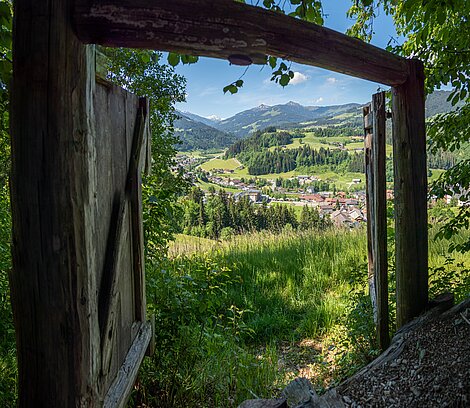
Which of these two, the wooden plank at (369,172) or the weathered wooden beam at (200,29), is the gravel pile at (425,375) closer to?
the wooden plank at (369,172)

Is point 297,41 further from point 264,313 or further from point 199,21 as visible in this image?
point 264,313

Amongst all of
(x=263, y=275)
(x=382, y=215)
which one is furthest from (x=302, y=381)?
(x=263, y=275)

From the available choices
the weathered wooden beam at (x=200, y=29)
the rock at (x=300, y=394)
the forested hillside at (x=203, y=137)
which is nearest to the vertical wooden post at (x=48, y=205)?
the weathered wooden beam at (x=200, y=29)

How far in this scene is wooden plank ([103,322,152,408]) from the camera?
5.88ft

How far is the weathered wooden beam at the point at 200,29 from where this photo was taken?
1315 millimetres

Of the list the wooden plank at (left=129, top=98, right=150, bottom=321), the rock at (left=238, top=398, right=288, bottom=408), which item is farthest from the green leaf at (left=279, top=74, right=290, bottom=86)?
the rock at (left=238, top=398, right=288, bottom=408)

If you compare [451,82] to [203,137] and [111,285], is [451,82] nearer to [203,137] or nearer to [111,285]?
[111,285]

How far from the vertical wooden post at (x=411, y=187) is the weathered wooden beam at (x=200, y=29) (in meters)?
1.09

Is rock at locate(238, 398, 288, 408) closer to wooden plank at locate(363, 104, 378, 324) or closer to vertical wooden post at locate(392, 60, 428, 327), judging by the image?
vertical wooden post at locate(392, 60, 428, 327)

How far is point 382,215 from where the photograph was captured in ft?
9.61

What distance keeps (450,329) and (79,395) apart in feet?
7.56

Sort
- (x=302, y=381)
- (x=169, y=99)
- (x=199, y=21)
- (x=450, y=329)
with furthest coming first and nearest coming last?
(x=169, y=99)
(x=450, y=329)
(x=302, y=381)
(x=199, y=21)

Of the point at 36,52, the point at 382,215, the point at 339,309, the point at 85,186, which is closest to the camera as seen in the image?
the point at 36,52

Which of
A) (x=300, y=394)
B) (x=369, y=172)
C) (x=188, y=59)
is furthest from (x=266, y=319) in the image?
(x=188, y=59)
